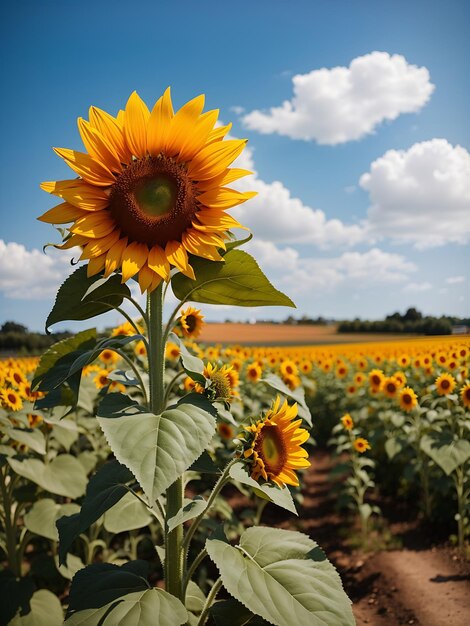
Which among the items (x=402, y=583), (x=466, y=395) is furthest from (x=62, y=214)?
(x=466, y=395)

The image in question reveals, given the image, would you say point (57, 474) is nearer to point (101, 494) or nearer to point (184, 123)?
point (101, 494)

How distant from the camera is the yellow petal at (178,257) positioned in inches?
64.9

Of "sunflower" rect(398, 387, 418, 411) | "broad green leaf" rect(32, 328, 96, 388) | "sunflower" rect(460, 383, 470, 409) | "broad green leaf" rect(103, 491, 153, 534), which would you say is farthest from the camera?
"sunflower" rect(398, 387, 418, 411)

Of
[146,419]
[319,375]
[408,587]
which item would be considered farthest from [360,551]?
[319,375]

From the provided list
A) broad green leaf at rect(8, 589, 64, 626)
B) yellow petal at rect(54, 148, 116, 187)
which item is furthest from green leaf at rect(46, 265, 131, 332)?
broad green leaf at rect(8, 589, 64, 626)

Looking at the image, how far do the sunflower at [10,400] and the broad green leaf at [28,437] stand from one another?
266mm

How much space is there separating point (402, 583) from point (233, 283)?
383 centimetres

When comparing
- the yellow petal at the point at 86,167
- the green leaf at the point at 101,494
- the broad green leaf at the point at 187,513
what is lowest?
the broad green leaf at the point at 187,513

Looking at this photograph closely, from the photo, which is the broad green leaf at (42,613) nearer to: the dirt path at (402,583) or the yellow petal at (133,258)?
the dirt path at (402,583)

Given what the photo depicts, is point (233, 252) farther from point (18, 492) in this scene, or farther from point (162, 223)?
point (18, 492)

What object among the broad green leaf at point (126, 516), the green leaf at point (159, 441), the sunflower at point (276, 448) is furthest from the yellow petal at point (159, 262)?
the broad green leaf at point (126, 516)

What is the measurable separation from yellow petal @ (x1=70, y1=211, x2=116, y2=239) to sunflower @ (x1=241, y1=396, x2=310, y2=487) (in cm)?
83

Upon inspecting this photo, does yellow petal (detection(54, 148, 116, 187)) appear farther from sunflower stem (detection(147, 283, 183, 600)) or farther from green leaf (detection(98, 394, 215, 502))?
green leaf (detection(98, 394, 215, 502))

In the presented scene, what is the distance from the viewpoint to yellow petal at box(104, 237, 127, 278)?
1643 mm
